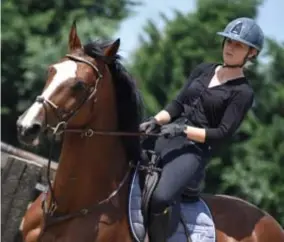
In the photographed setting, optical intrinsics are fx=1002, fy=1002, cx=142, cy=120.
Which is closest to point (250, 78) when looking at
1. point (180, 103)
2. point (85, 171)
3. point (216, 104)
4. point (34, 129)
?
point (180, 103)

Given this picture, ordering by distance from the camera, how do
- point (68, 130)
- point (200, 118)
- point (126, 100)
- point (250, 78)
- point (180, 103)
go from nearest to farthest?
1. point (68, 130)
2. point (126, 100)
3. point (200, 118)
4. point (180, 103)
5. point (250, 78)

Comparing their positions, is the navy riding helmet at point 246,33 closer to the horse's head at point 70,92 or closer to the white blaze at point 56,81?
the horse's head at point 70,92

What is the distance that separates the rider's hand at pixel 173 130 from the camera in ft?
20.8

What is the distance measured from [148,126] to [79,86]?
75cm

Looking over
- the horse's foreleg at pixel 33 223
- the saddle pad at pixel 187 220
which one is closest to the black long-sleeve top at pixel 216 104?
the saddle pad at pixel 187 220

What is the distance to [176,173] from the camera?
21.0ft

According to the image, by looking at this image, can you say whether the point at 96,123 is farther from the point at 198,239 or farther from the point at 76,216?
the point at 198,239

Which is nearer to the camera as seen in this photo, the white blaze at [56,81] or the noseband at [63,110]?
the white blaze at [56,81]

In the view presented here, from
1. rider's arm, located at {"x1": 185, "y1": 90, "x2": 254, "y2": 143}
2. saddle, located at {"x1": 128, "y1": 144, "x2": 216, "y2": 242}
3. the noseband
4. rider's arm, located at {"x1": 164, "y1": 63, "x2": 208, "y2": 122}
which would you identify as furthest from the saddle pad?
the noseband

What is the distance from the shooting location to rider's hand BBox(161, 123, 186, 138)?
6.34m

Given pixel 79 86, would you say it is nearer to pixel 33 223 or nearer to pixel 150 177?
pixel 150 177

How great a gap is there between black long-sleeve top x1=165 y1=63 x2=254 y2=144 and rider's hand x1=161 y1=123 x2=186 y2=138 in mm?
168

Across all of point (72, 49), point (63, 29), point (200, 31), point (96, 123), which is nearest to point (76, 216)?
point (96, 123)

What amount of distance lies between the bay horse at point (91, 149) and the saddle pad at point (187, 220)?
4cm
